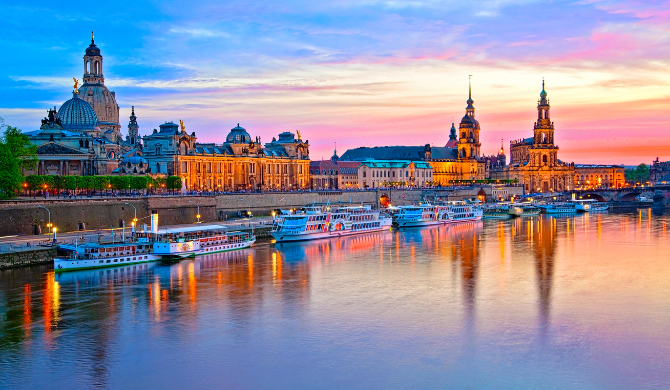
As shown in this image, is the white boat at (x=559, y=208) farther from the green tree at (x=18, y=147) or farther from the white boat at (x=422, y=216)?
the green tree at (x=18, y=147)

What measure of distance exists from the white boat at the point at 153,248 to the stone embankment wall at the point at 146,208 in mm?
8234

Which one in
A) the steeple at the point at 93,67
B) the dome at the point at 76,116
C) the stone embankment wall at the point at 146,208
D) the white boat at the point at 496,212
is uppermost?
the steeple at the point at 93,67

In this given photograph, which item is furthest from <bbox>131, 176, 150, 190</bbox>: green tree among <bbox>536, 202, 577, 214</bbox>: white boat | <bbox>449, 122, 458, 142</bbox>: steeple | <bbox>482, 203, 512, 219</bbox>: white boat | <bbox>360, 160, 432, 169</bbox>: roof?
<bbox>449, 122, 458, 142</bbox>: steeple

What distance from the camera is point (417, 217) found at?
77.8 m

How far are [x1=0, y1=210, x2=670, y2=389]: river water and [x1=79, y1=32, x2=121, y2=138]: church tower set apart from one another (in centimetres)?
5960

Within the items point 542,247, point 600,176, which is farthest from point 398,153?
point 542,247

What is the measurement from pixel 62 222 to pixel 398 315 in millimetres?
32816

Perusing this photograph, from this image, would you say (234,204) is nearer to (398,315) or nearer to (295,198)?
(295,198)

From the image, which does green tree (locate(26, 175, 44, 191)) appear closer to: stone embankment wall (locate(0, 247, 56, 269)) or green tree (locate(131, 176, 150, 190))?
green tree (locate(131, 176, 150, 190))

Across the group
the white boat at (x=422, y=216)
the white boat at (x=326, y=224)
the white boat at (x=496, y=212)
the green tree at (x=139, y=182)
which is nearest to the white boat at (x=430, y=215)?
the white boat at (x=422, y=216)

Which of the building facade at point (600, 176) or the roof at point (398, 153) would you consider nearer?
the roof at point (398, 153)

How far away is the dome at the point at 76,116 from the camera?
88062 mm

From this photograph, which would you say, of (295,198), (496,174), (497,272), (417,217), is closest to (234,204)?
(295,198)

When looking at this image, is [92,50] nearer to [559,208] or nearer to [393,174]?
[393,174]
